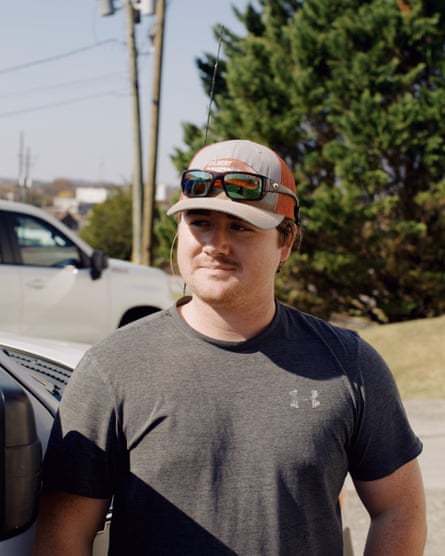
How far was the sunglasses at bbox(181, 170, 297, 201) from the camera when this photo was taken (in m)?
1.86

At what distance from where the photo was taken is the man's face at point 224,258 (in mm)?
1828

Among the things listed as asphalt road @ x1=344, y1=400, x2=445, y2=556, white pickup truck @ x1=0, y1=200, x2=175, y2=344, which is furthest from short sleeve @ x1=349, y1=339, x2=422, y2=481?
white pickup truck @ x1=0, y1=200, x2=175, y2=344

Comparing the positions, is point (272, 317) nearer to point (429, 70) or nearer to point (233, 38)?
point (429, 70)

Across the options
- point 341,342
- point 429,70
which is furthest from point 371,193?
point 341,342

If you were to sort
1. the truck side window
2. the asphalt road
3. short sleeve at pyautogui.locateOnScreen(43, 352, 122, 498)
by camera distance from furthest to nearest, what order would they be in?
the truck side window, the asphalt road, short sleeve at pyautogui.locateOnScreen(43, 352, 122, 498)

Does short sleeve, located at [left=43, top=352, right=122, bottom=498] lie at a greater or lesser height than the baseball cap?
lesser

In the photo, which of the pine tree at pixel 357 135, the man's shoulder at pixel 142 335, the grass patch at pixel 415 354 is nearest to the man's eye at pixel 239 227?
the man's shoulder at pixel 142 335

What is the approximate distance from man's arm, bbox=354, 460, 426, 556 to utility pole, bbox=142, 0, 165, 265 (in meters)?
14.5

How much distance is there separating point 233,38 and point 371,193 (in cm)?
573

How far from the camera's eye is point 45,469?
170 cm

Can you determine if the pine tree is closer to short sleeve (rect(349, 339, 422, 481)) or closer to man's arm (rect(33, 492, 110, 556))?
short sleeve (rect(349, 339, 422, 481))

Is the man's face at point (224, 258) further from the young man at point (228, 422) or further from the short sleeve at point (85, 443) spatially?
the short sleeve at point (85, 443)

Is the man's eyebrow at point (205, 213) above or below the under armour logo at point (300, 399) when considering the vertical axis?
above

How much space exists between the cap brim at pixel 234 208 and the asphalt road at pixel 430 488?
2157 mm
